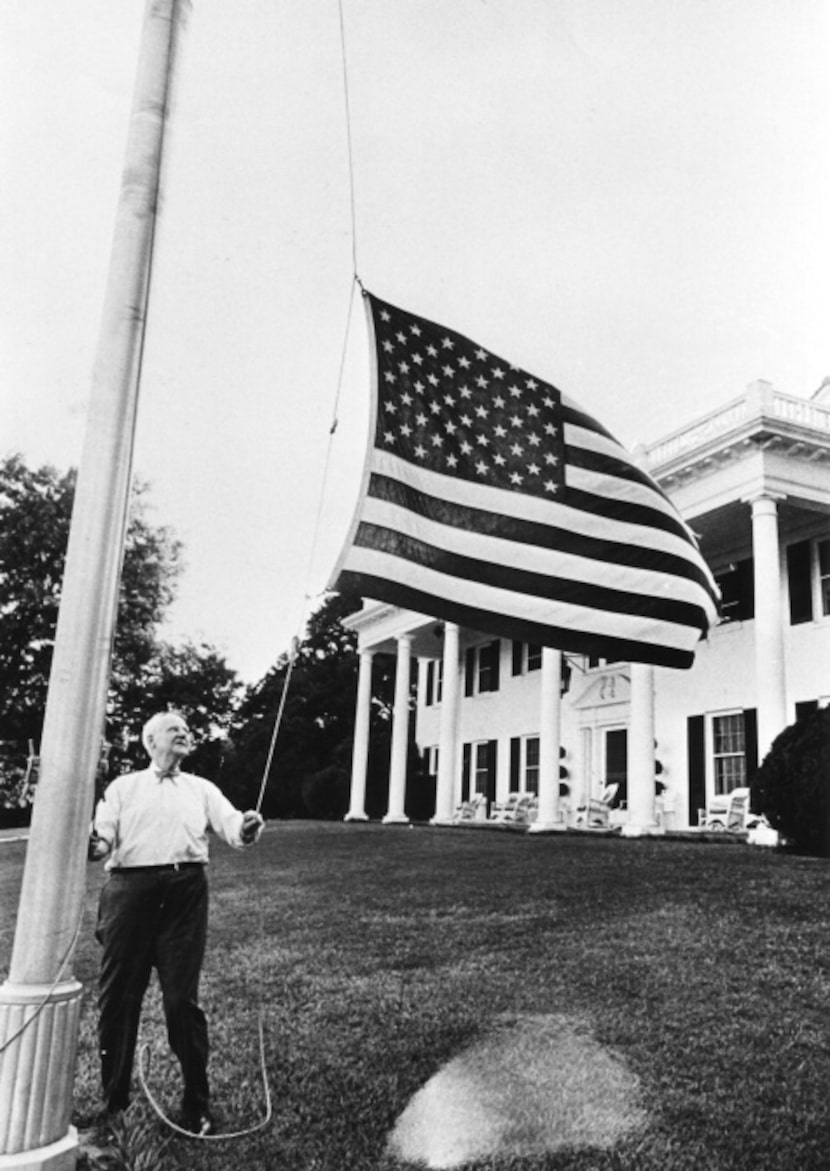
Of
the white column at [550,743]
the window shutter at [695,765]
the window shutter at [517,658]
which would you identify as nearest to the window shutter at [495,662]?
the window shutter at [517,658]

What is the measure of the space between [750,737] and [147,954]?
1411cm

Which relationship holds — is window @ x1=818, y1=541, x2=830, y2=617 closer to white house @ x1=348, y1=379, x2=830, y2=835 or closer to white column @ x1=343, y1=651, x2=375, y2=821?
white house @ x1=348, y1=379, x2=830, y2=835

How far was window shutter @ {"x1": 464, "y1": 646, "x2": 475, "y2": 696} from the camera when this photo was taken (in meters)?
25.7

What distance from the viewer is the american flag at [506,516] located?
455 cm

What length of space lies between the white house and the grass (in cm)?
532

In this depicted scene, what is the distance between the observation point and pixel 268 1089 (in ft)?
14.8

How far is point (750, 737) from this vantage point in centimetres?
1614

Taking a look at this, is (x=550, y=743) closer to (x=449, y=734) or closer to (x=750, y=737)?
(x=750, y=737)

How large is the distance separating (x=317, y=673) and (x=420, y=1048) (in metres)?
28.5

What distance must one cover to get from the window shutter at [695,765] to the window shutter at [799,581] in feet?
9.07

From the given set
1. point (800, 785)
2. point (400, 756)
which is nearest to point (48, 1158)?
point (800, 785)

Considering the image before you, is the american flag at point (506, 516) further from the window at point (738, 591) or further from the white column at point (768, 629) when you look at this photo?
the window at point (738, 591)

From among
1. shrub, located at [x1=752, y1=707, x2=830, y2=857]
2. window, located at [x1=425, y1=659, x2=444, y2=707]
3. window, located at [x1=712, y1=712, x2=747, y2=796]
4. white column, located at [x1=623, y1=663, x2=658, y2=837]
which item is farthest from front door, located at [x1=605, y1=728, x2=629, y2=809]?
shrub, located at [x1=752, y1=707, x2=830, y2=857]

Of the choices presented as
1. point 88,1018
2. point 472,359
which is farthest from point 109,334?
point 88,1018
